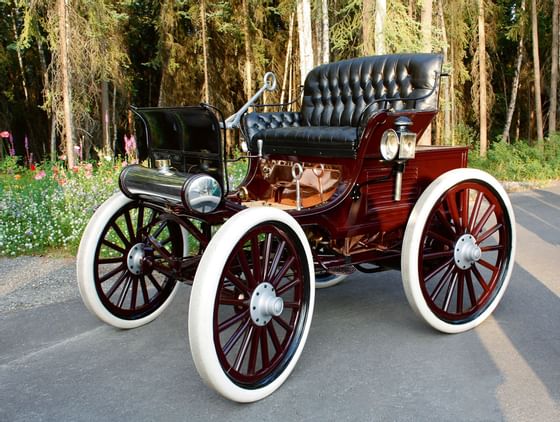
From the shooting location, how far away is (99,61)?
427 inches

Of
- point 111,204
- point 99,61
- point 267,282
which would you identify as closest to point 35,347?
point 111,204

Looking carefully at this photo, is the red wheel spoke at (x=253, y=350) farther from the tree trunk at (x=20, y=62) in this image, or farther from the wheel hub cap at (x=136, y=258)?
the tree trunk at (x=20, y=62)

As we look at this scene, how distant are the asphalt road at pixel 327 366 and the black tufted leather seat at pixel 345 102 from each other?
1176 millimetres

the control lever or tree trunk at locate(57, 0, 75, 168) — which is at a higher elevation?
tree trunk at locate(57, 0, 75, 168)

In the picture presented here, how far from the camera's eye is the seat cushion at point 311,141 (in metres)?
3.24

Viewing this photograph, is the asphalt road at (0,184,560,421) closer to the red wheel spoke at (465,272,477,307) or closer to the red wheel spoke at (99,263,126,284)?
the red wheel spoke at (465,272,477,307)

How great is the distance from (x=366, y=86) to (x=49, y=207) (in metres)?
3.67

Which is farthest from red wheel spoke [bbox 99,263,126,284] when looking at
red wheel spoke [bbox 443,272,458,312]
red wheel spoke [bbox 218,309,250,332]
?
red wheel spoke [bbox 443,272,458,312]

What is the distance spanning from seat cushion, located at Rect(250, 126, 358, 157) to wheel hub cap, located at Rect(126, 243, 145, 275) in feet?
3.74

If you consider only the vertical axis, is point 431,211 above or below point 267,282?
above

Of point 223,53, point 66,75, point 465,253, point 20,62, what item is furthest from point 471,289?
point 20,62

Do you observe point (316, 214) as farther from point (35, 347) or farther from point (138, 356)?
point (35, 347)

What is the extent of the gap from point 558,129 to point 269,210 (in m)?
14.3

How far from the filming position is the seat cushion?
324 centimetres
